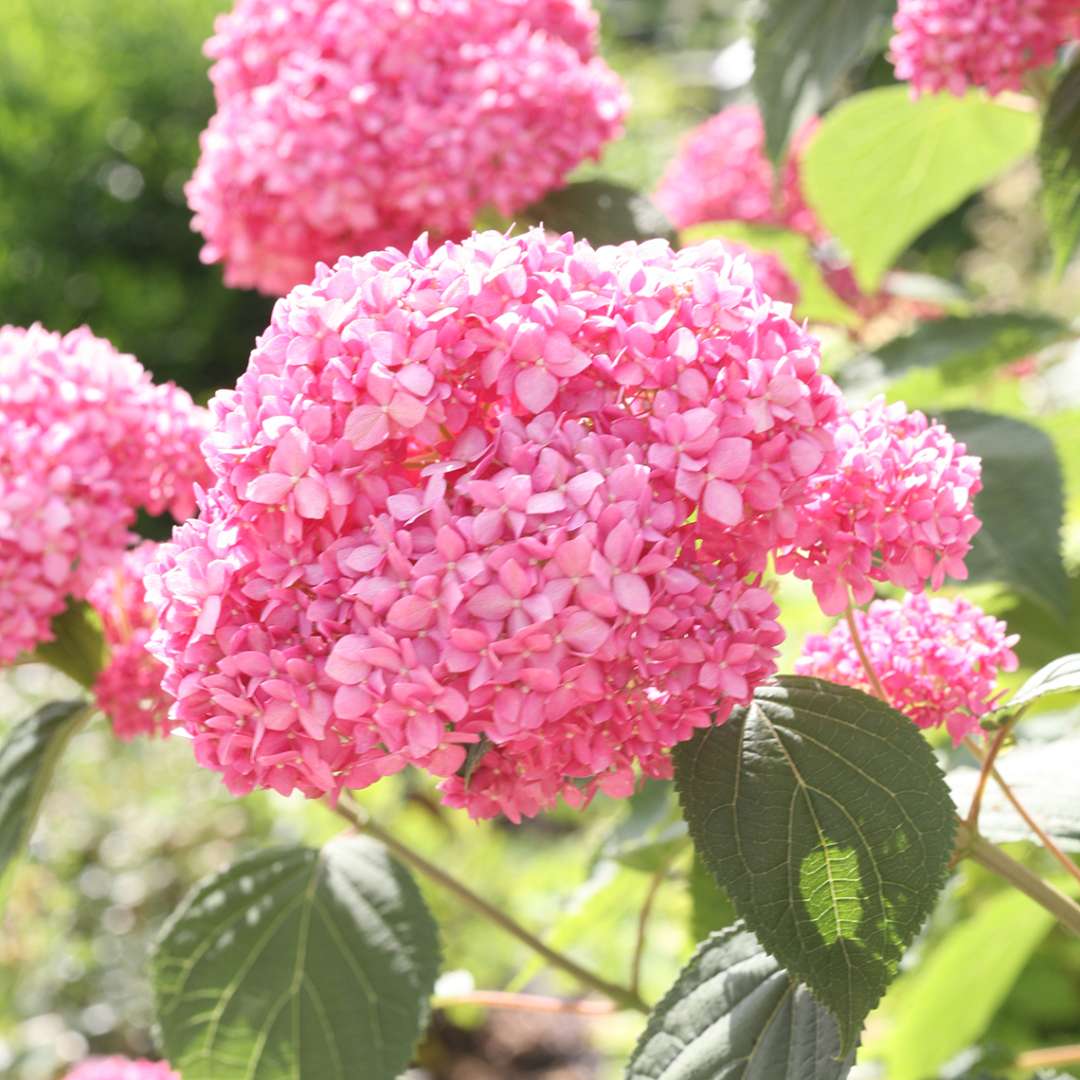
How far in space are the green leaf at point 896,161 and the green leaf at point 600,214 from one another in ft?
1.21

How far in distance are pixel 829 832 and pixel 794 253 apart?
4.01ft

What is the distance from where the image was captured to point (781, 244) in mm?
1818

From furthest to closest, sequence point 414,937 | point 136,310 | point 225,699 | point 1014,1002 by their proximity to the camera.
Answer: point 136,310
point 1014,1002
point 414,937
point 225,699

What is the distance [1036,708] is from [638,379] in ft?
2.91

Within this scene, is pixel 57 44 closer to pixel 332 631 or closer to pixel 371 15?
pixel 371 15

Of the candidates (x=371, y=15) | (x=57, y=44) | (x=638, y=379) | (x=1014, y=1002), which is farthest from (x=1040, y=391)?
(x=57, y=44)

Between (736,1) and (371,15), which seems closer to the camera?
(371,15)

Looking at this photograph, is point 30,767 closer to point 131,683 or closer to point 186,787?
point 131,683

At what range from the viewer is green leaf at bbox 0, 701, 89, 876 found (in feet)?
3.70

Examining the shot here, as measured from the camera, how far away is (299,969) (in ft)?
3.69

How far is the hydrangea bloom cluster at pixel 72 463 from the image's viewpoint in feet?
3.30

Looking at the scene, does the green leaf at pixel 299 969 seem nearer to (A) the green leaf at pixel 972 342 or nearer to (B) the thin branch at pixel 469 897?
(B) the thin branch at pixel 469 897

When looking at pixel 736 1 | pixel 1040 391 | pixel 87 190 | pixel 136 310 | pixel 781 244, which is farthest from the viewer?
pixel 736 1

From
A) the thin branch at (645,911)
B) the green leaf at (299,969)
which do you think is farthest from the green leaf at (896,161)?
the green leaf at (299,969)
